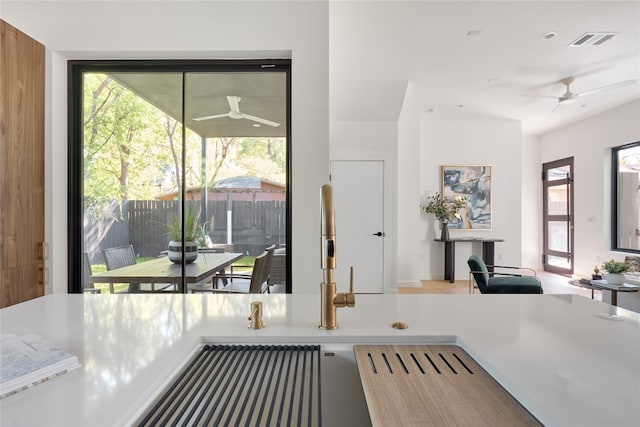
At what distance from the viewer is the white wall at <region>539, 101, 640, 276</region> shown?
17.0 ft

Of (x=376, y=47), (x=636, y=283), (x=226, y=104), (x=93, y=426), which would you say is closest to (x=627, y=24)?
(x=376, y=47)

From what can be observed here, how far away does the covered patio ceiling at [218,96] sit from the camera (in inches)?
105

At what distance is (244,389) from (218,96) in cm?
244

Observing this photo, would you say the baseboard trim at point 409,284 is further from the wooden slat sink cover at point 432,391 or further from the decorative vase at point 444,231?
the wooden slat sink cover at point 432,391

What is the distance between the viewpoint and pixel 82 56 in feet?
8.32

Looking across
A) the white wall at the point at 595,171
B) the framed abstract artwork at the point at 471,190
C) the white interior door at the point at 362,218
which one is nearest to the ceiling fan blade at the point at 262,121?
the white interior door at the point at 362,218

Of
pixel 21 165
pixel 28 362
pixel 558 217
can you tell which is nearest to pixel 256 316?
pixel 28 362

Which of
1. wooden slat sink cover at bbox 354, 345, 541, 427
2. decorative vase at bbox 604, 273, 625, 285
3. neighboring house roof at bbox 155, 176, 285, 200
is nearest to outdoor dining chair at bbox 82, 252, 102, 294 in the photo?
neighboring house roof at bbox 155, 176, 285, 200

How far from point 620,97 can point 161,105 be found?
5873 mm

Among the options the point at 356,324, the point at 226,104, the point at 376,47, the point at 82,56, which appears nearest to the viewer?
the point at 356,324

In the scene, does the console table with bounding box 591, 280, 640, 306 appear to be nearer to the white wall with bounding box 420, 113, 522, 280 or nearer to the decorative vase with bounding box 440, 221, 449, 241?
the decorative vase with bounding box 440, 221, 449, 241

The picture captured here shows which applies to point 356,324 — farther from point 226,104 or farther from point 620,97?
point 620,97

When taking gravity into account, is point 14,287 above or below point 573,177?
below

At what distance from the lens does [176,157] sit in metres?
2.72
